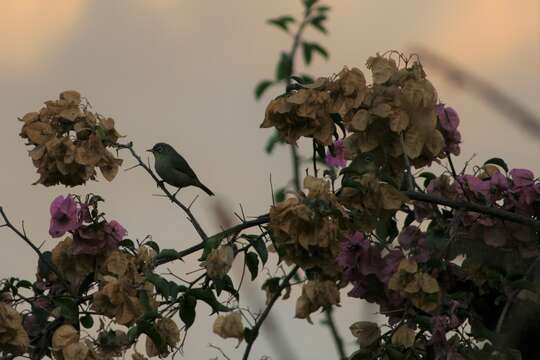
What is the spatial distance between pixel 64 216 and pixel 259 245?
88 centimetres

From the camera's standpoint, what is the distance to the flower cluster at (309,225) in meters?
3.17

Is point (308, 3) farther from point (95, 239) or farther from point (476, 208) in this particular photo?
point (476, 208)

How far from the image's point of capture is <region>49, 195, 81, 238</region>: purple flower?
421cm

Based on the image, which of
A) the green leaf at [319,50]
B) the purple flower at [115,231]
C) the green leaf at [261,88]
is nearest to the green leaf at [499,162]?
the purple flower at [115,231]

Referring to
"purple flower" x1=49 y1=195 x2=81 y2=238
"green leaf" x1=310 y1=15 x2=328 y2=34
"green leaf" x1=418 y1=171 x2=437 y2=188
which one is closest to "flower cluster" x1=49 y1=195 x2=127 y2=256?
"purple flower" x1=49 y1=195 x2=81 y2=238

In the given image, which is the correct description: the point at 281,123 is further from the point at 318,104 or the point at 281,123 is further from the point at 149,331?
the point at 149,331

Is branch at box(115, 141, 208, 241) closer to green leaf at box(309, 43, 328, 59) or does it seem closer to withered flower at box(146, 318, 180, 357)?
withered flower at box(146, 318, 180, 357)

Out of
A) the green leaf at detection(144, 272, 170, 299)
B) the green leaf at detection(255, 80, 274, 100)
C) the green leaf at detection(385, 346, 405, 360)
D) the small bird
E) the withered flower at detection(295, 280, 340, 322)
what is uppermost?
the green leaf at detection(255, 80, 274, 100)

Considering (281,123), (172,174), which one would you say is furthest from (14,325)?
(172,174)

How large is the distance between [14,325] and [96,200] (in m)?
0.64

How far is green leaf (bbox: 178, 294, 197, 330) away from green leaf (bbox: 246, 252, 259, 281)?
219mm

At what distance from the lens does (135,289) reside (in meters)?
3.82

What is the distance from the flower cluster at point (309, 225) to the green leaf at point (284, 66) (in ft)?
12.0

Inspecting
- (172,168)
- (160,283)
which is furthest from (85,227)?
(172,168)
